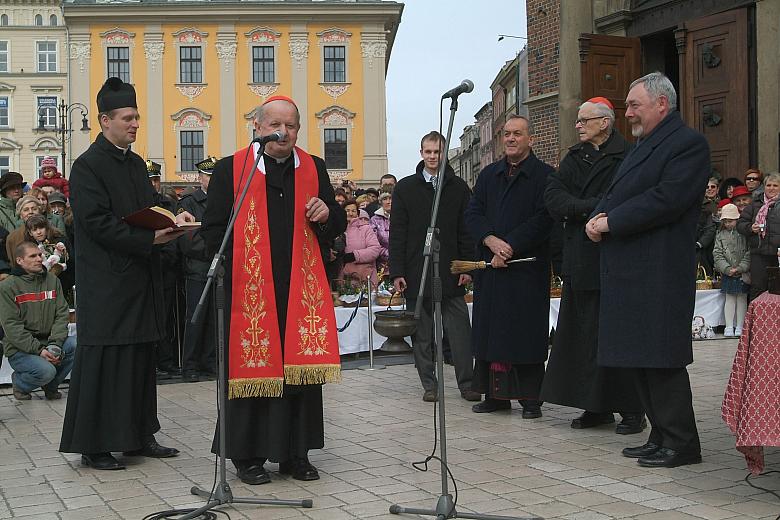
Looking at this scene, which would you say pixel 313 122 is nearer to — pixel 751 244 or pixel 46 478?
pixel 751 244

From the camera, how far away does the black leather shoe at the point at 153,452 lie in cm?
654

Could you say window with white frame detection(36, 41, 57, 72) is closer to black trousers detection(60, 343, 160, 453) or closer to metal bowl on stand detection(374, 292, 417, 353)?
black trousers detection(60, 343, 160, 453)

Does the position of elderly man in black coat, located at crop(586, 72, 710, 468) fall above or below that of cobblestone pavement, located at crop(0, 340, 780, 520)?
above

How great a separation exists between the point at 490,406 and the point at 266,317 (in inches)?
108

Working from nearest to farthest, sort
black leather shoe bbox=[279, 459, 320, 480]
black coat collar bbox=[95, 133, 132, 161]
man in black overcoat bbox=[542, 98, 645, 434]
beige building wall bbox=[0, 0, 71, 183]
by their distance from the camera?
black leather shoe bbox=[279, 459, 320, 480]
black coat collar bbox=[95, 133, 132, 161]
man in black overcoat bbox=[542, 98, 645, 434]
beige building wall bbox=[0, 0, 71, 183]

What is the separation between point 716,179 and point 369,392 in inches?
250

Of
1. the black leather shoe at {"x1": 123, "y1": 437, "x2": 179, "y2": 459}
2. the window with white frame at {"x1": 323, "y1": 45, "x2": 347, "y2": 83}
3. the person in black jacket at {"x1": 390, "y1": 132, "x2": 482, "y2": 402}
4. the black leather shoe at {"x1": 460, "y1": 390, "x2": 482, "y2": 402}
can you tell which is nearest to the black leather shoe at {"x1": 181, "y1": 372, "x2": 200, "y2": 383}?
the person in black jacket at {"x1": 390, "y1": 132, "x2": 482, "y2": 402}

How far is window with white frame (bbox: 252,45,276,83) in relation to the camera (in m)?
46.5

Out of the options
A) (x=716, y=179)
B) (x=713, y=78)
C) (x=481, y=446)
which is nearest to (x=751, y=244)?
(x=716, y=179)

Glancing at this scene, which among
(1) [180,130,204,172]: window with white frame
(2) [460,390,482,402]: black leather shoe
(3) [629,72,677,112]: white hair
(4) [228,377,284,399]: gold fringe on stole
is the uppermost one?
(1) [180,130,204,172]: window with white frame

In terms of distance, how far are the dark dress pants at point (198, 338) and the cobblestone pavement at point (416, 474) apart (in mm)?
1895

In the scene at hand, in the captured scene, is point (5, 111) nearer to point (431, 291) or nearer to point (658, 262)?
point (431, 291)

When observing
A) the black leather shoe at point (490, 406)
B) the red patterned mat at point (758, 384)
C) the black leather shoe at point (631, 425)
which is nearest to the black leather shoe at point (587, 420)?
the black leather shoe at point (631, 425)

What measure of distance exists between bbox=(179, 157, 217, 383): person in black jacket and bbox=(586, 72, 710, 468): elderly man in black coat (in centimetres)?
516
